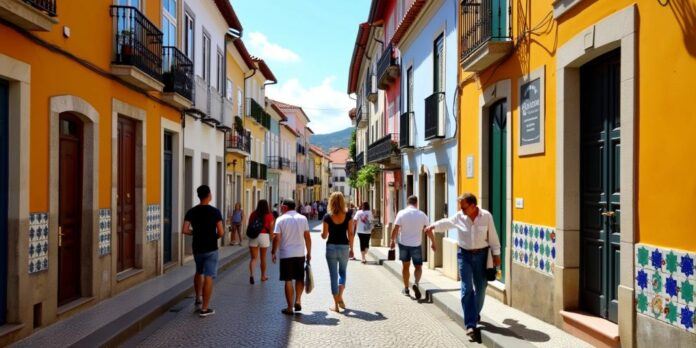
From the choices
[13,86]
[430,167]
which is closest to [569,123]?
[13,86]

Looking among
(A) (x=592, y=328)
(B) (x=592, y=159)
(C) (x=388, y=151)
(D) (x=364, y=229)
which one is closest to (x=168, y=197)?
(D) (x=364, y=229)

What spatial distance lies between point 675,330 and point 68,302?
24.4ft

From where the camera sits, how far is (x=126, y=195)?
11.8 metres

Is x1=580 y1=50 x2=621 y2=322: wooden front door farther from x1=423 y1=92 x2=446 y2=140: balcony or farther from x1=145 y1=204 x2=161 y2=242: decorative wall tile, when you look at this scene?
x1=145 y1=204 x2=161 y2=242: decorative wall tile

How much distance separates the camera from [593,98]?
7242mm

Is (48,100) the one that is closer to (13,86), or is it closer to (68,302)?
(13,86)

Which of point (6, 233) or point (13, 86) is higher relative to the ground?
point (13, 86)

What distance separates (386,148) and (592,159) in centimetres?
1468

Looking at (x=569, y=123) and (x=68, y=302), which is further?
(x=68, y=302)

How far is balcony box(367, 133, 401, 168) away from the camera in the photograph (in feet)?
67.9

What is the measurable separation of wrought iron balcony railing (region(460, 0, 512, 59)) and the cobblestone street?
4.20 metres

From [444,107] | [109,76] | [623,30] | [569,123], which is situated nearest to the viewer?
[623,30]

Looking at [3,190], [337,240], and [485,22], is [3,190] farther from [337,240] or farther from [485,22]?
[485,22]

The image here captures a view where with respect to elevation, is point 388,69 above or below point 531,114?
above
